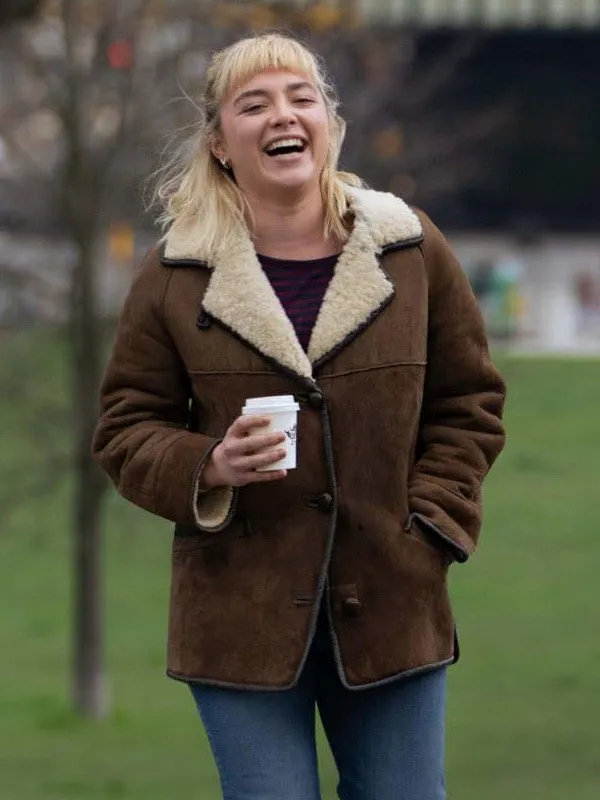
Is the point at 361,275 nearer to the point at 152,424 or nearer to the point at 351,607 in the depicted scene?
the point at 152,424

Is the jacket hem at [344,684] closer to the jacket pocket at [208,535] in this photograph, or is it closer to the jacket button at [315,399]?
the jacket pocket at [208,535]

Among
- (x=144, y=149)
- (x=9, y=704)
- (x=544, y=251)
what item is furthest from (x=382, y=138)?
(x=544, y=251)

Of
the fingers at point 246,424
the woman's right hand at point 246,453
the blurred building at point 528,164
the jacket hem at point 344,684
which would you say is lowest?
the jacket hem at point 344,684

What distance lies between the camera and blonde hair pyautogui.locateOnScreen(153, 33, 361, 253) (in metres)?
3.49

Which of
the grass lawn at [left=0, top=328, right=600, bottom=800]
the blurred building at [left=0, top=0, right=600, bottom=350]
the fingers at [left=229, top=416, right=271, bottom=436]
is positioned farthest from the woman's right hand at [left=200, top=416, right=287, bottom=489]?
the blurred building at [left=0, top=0, right=600, bottom=350]

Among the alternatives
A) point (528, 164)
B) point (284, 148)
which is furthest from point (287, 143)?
point (528, 164)

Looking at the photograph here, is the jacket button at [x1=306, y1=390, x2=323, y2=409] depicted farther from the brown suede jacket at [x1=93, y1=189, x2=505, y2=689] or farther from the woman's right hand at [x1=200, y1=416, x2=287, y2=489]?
the woman's right hand at [x1=200, y1=416, x2=287, y2=489]

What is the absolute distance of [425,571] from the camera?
11.1 feet

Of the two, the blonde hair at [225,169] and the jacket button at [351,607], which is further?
the blonde hair at [225,169]

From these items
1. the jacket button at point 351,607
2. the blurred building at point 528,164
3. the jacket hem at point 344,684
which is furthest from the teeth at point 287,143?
the blurred building at point 528,164

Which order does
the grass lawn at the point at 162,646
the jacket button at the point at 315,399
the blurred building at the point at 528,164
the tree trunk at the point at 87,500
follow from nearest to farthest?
1. the jacket button at the point at 315,399
2. the grass lawn at the point at 162,646
3. the tree trunk at the point at 87,500
4. the blurred building at the point at 528,164

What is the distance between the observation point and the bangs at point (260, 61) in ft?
11.4

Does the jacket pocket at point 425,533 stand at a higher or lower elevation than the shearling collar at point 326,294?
lower

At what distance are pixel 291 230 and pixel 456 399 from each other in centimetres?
42
